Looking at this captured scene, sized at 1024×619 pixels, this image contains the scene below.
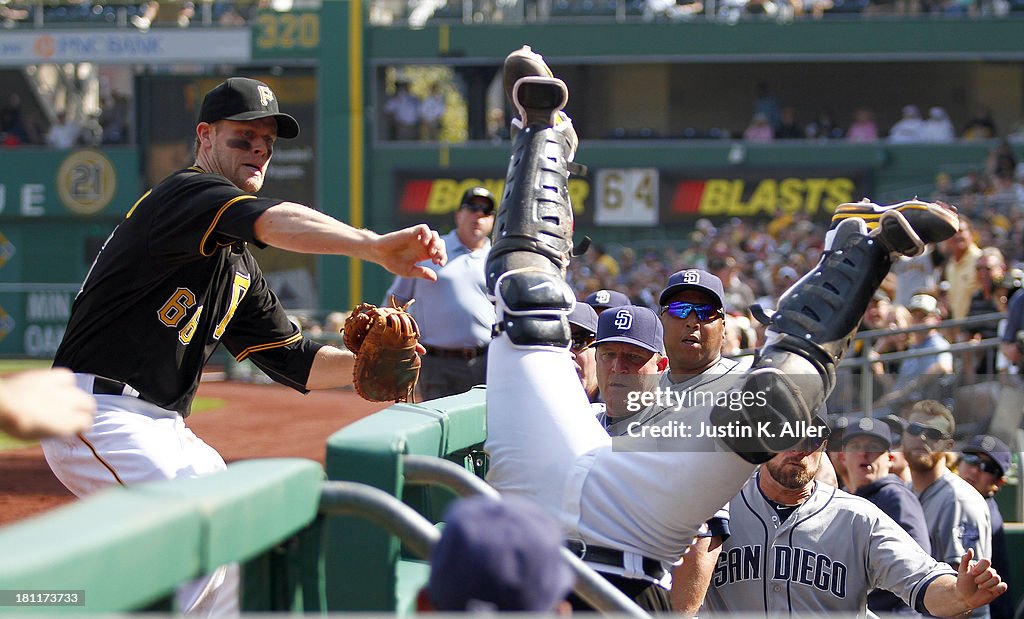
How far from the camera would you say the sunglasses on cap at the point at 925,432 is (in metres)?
4.76

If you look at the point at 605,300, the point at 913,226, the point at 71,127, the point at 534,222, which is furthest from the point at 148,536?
the point at 71,127

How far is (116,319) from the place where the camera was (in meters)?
3.15

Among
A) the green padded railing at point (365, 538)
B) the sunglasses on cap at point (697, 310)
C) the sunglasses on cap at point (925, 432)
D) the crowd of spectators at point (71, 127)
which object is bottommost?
the sunglasses on cap at point (925, 432)

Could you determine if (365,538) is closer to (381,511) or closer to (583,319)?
(381,511)

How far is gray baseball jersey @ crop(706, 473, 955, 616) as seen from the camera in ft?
11.4

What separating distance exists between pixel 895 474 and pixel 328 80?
17821mm

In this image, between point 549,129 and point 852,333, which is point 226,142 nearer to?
point 549,129

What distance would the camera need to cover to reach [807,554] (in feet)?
11.5

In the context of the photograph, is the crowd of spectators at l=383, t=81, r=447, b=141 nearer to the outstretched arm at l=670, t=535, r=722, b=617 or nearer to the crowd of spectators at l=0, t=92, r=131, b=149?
the crowd of spectators at l=0, t=92, r=131, b=149

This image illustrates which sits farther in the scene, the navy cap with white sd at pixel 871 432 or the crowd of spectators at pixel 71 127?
the crowd of spectators at pixel 71 127

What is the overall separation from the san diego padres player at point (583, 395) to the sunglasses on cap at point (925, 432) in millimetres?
2395

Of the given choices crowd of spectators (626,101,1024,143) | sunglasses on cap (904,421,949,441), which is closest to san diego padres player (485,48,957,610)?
sunglasses on cap (904,421,949,441)

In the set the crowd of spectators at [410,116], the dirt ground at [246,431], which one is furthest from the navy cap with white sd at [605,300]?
the crowd of spectators at [410,116]

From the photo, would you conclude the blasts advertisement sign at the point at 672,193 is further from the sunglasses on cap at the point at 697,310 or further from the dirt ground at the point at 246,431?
the sunglasses on cap at the point at 697,310
